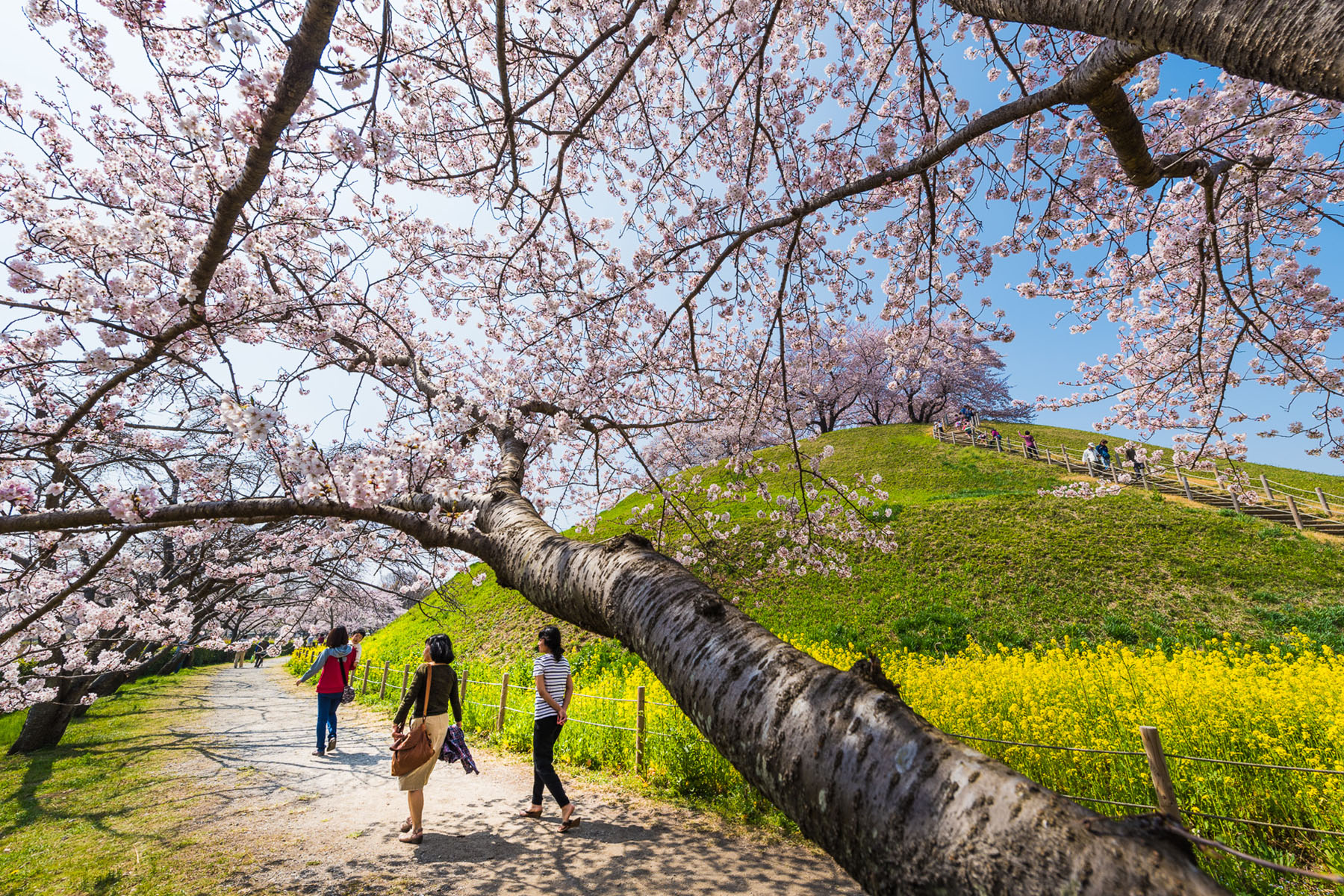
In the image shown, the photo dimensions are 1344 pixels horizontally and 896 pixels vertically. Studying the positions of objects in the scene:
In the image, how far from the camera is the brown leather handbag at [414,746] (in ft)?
14.1

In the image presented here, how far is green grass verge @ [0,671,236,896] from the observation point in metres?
3.72

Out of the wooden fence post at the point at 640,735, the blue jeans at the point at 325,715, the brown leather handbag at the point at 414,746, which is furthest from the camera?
the blue jeans at the point at 325,715

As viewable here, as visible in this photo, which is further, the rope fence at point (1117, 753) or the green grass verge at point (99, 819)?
the green grass verge at point (99, 819)

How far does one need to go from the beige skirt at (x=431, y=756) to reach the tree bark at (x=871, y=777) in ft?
11.2

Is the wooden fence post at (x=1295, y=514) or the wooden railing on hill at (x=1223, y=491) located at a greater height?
the wooden railing on hill at (x=1223, y=491)

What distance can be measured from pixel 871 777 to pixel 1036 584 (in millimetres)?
13595

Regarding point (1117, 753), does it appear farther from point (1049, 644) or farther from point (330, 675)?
point (330, 675)

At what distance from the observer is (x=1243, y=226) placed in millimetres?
4078

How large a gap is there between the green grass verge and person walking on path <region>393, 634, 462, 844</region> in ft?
4.22

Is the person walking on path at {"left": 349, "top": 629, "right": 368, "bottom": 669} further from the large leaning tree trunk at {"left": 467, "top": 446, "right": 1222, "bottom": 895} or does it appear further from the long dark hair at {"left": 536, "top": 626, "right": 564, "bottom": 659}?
the large leaning tree trunk at {"left": 467, "top": 446, "right": 1222, "bottom": 895}

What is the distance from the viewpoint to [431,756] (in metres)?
4.50

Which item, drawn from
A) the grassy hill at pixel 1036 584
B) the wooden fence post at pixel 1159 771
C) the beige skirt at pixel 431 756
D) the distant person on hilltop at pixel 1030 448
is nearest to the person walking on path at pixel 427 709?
the beige skirt at pixel 431 756

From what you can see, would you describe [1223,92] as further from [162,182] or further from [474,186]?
[162,182]

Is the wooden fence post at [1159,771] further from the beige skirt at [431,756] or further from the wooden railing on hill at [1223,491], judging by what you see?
the wooden railing on hill at [1223,491]
